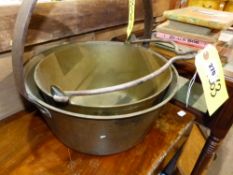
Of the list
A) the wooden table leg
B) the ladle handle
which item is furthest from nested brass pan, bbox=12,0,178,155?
the wooden table leg

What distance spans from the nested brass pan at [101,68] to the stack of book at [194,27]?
23cm

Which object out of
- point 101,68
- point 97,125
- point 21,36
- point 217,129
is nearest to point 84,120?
point 97,125

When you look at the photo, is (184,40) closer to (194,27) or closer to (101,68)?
(194,27)

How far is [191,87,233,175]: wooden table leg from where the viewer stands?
57cm

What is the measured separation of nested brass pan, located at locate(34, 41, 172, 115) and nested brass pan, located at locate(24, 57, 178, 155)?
0.08 meters

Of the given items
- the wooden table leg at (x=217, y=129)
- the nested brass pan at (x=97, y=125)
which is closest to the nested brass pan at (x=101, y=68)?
the nested brass pan at (x=97, y=125)

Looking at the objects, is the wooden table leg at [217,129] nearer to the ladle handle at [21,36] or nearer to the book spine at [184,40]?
the book spine at [184,40]

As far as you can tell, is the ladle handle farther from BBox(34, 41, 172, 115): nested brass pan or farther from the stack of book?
the stack of book

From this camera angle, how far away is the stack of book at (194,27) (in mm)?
651

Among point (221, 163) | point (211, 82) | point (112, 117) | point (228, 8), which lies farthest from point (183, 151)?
point (228, 8)

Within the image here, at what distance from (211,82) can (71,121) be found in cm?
32

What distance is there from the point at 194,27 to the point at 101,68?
36cm

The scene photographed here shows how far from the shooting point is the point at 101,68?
2.03 ft

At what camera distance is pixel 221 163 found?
1263 mm
